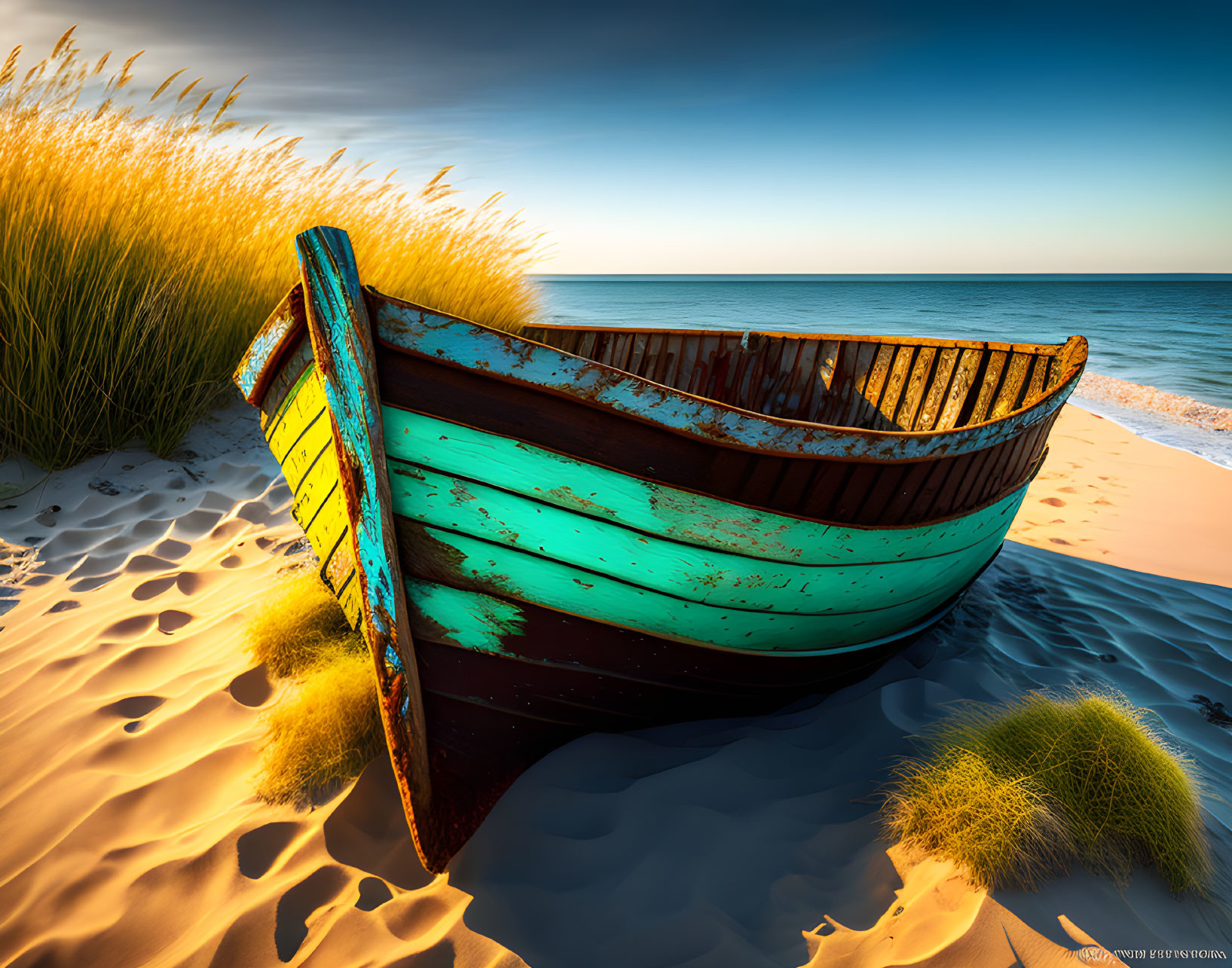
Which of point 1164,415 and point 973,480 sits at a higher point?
point 973,480

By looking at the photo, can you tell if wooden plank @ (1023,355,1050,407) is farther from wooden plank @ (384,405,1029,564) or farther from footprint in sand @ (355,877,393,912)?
footprint in sand @ (355,877,393,912)

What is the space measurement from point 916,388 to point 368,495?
10.6ft

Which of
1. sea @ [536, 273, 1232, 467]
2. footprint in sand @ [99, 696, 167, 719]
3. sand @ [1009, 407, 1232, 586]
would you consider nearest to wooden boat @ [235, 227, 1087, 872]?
footprint in sand @ [99, 696, 167, 719]

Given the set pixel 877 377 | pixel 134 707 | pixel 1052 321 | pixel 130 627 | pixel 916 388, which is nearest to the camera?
pixel 134 707

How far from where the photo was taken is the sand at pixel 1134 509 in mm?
3984

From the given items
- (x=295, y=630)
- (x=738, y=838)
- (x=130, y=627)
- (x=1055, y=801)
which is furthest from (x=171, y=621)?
(x=1055, y=801)

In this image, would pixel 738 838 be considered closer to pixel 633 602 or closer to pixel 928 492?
pixel 633 602

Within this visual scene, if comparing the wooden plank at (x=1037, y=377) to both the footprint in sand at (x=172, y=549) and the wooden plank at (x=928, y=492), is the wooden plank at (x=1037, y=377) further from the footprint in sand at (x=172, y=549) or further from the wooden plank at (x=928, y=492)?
the footprint in sand at (x=172, y=549)

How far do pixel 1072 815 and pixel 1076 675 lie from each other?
1255mm

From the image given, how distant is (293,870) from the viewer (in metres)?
1.58

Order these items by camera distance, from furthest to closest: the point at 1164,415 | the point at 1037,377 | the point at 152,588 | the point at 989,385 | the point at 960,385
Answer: the point at 1164,415 → the point at 960,385 → the point at 989,385 → the point at 1037,377 → the point at 152,588

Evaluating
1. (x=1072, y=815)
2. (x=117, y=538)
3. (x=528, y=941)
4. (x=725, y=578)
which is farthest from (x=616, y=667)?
(x=117, y=538)

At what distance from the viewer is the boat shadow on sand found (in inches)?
58.0

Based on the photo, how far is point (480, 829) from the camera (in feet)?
5.74
